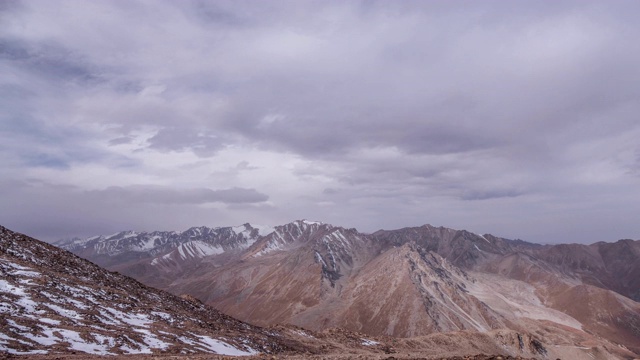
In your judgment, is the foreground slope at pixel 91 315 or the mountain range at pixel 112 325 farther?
the foreground slope at pixel 91 315

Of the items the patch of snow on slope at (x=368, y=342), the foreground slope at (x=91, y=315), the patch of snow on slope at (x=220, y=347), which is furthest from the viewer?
the patch of snow on slope at (x=368, y=342)

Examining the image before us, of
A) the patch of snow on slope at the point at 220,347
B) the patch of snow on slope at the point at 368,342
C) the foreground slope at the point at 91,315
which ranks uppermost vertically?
the foreground slope at the point at 91,315

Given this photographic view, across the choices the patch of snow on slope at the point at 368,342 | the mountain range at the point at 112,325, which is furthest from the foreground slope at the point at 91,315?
the patch of snow on slope at the point at 368,342

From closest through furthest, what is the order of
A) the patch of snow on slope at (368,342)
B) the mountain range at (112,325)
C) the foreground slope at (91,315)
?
the mountain range at (112,325) < the foreground slope at (91,315) < the patch of snow on slope at (368,342)

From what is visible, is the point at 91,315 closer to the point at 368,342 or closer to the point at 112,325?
the point at 112,325

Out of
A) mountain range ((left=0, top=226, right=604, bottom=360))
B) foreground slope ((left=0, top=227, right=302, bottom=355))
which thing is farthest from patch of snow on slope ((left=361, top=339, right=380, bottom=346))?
foreground slope ((left=0, top=227, right=302, bottom=355))

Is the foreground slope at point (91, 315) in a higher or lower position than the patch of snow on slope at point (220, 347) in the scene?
higher

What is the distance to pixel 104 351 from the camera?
33.7 meters

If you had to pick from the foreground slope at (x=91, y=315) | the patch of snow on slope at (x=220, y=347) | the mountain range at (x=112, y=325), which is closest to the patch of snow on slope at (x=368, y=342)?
the mountain range at (x=112, y=325)

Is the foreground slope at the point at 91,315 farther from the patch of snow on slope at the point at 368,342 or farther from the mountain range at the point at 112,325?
the patch of snow on slope at the point at 368,342

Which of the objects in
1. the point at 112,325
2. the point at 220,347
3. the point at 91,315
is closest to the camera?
the point at 112,325

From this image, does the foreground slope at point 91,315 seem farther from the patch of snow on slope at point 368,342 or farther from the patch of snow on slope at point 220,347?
the patch of snow on slope at point 368,342

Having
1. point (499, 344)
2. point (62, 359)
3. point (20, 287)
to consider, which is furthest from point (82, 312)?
point (499, 344)

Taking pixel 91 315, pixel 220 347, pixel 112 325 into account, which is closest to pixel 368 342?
pixel 220 347
